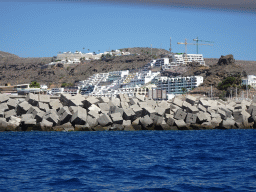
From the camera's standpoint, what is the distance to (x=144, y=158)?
61.4ft

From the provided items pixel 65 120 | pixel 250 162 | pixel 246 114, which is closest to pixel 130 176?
pixel 250 162

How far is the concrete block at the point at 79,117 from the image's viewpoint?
108ft

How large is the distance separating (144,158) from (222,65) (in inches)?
5497

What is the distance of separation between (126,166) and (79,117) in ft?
55.8

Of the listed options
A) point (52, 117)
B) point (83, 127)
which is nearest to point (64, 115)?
point (52, 117)

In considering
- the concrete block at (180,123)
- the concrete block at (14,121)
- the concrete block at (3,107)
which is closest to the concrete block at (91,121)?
the concrete block at (14,121)

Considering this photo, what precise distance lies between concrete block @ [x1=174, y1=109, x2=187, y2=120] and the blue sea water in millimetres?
10240

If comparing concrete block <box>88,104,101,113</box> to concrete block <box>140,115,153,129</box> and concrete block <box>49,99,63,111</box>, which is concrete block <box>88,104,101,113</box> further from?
concrete block <box>140,115,153,129</box>

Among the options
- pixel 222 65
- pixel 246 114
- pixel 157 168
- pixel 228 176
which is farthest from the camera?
pixel 222 65

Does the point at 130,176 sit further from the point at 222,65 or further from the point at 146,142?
the point at 222,65

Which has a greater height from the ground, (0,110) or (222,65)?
(222,65)

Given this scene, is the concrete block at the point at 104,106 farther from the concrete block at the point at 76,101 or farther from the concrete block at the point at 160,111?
the concrete block at the point at 160,111

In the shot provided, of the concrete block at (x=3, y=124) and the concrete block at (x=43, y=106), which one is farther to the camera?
the concrete block at (x=43, y=106)

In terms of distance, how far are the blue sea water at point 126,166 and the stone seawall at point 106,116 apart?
7.87 m
